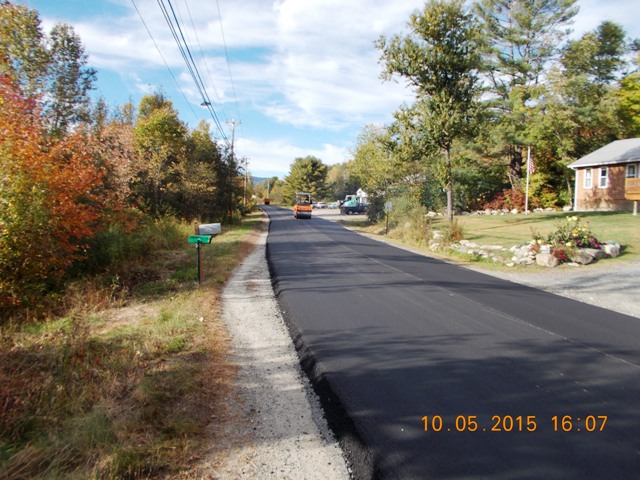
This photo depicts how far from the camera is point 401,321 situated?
6336 mm

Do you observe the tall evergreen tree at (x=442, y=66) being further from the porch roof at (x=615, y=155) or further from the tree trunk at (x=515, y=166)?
the tree trunk at (x=515, y=166)

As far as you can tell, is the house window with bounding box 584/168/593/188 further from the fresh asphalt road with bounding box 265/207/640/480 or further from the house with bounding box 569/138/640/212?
the fresh asphalt road with bounding box 265/207/640/480

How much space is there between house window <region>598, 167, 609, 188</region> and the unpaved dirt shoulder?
2899 centimetres

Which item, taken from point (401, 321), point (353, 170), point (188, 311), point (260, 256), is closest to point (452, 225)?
point (260, 256)

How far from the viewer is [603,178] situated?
27.4 m

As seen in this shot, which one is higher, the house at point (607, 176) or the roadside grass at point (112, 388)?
the house at point (607, 176)

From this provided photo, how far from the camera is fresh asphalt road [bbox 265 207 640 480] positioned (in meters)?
3.01

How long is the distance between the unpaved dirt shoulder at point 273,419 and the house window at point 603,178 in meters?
29.0

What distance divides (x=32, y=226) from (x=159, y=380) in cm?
480

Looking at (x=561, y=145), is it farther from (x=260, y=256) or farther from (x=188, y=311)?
(x=188, y=311)

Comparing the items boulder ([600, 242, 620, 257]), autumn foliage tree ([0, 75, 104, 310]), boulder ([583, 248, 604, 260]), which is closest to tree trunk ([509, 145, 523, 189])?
boulder ([600, 242, 620, 257])

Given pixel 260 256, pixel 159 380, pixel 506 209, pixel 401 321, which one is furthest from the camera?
pixel 506 209

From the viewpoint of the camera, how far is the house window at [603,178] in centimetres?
2713

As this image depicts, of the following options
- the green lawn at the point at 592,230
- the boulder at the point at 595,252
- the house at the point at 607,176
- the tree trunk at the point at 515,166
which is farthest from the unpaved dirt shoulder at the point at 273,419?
the tree trunk at the point at 515,166
